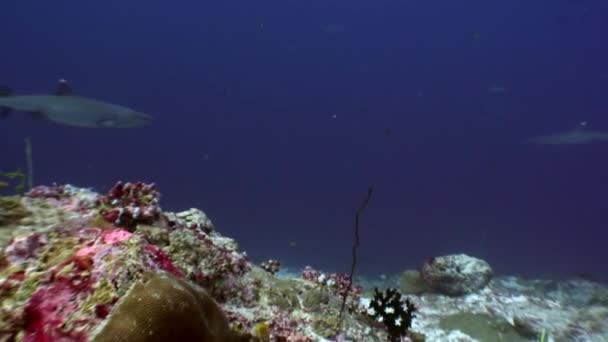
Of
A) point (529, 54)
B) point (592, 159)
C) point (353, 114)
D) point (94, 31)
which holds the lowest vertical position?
point (592, 159)

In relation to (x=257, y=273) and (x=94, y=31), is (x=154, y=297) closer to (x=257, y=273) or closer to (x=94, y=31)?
(x=257, y=273)

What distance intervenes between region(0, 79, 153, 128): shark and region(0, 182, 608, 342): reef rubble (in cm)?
1037

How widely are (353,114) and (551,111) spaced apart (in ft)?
176

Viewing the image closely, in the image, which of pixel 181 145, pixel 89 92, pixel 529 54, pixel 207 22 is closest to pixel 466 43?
pixel 529 54

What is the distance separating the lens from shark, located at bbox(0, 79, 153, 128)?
518 inches

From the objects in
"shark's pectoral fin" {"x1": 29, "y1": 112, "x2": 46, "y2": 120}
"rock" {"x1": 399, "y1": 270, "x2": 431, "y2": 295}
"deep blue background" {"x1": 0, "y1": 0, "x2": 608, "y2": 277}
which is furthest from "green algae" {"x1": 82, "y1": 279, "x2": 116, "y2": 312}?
"deep blue background" {"x1": 0, "y1": 0, "x2": 608, "y2": 277}

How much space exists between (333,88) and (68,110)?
99.7 m

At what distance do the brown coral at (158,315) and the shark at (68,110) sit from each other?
43.4ft

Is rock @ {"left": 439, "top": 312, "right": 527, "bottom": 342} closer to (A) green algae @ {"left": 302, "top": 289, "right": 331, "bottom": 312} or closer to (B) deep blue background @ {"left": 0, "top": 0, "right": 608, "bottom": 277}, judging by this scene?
(A) green algae @ {"left": 302, "top": 289, "right": 331, "bottom": 312}

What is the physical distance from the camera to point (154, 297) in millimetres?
2166

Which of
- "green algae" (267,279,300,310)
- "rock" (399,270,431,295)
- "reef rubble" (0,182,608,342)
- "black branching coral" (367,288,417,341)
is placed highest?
"reef rubble" (0,182,608,342)

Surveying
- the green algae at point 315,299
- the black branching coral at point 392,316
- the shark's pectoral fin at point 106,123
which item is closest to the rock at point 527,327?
the black branching coral at point 392,316

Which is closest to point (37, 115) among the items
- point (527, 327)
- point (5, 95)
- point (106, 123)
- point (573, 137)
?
point (5, 95)

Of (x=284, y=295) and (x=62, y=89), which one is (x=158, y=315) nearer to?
(x=284, y=295)
